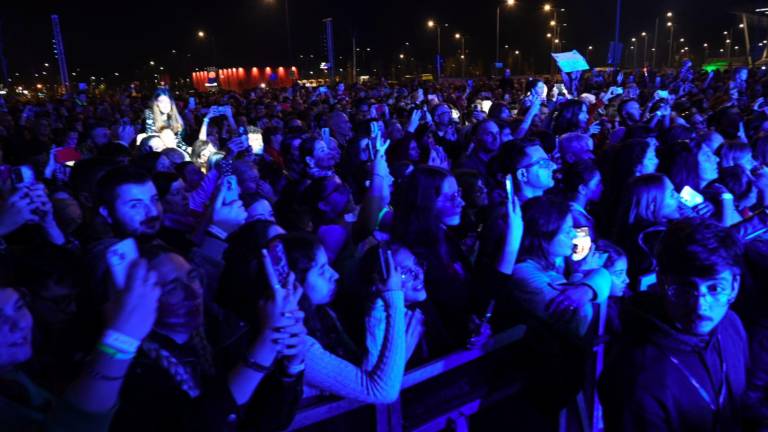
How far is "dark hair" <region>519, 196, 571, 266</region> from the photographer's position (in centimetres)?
295

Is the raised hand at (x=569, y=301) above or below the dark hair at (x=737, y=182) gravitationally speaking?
below

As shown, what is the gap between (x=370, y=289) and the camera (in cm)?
244

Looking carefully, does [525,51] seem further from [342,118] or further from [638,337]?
[638,337]

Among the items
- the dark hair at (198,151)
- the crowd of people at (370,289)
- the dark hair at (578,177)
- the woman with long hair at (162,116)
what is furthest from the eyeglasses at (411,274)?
the woman with long hair at (162,116)

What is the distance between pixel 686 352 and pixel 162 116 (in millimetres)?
7884

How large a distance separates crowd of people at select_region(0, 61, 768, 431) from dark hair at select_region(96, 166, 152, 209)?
12 millimetres

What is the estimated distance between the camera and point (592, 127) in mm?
8102

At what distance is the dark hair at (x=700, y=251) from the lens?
187 cm

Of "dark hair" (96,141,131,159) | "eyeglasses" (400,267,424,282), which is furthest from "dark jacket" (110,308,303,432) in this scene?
"dark hair" (96,141,131,159)

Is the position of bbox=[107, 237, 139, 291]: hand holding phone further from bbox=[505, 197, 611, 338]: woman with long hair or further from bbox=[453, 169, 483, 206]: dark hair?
bbox=[453, 169, 483, 206]: dark hair

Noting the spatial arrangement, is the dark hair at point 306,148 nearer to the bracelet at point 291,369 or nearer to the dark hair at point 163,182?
the dark hair at point 163,182

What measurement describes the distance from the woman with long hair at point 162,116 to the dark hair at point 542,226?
614 cm

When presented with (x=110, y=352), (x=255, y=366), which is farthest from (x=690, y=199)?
(x=110, y=352)

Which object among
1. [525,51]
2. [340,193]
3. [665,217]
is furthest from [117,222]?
[525,51]
